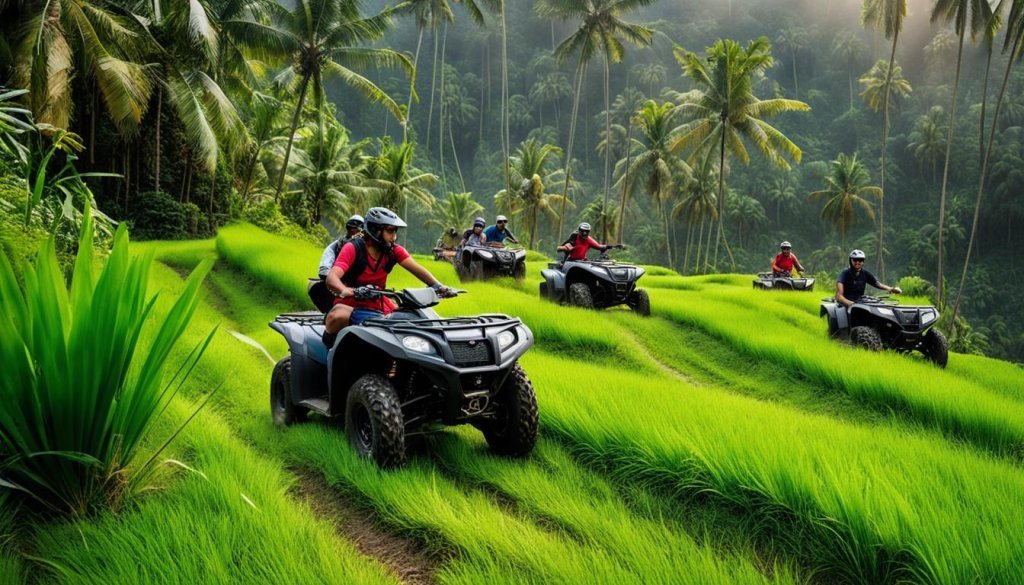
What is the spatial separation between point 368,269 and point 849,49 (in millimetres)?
93626

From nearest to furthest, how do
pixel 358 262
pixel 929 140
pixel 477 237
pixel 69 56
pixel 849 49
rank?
1. pixel 358 262
2. pixel 69 56
3. pixel 477 237
4. pixel 929 140
5. pixel 849 49

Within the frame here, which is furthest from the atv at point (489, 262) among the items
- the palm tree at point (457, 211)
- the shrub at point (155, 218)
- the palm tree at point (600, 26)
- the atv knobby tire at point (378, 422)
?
the palm tree at point (457, 211)

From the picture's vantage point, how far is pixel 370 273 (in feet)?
15.2

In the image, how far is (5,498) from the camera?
8.41ft

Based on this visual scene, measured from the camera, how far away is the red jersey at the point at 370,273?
4.46 metres

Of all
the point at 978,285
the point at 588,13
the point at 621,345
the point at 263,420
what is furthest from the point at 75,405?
the point at 978,285

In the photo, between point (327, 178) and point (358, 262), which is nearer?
point (358, 262)

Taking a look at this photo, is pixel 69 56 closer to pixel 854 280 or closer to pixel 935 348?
pixel 854 280

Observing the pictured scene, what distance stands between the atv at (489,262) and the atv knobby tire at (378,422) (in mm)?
9401

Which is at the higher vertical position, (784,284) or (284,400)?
(284,400)

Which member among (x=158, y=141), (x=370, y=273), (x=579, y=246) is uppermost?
(x=158, y=141)

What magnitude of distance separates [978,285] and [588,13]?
4137 cm

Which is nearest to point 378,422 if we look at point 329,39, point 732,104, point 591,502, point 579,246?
point 591,502

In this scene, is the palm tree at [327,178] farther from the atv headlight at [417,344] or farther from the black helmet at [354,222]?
the atv headlight at [417,344]
